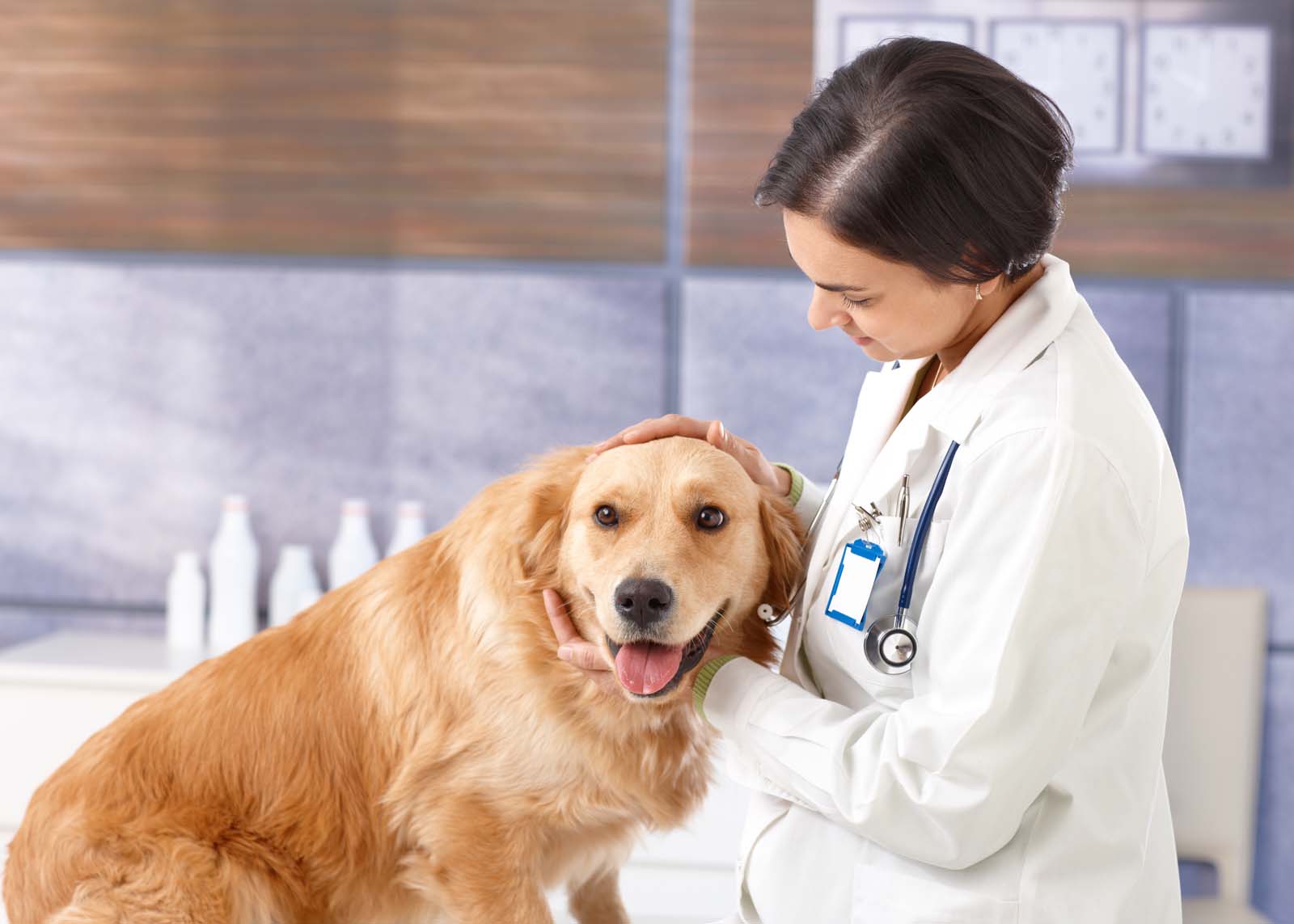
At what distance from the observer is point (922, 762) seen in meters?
1.09

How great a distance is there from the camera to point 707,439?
1.52 m

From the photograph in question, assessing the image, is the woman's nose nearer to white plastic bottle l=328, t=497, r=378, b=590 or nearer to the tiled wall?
the tiled wall

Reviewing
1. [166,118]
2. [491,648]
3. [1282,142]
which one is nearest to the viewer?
[491,648]

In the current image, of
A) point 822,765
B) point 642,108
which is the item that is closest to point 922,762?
point 822,765

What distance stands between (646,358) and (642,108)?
60cm

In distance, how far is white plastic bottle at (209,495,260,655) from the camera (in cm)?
281

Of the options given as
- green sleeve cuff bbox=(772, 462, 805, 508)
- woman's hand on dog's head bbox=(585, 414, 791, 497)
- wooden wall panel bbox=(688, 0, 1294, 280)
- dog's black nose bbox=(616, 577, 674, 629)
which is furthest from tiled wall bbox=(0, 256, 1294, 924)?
dog's black nose bbox=(616, 577, 674, 629)

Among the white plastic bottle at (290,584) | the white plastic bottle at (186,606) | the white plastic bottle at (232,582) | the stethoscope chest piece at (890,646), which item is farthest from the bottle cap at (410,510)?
the stethoscope chest piece at (890,646)

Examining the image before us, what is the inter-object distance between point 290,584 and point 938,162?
2.15 metres

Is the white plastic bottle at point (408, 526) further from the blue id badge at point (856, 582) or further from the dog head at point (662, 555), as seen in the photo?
the blue id badge at point (856, 582)

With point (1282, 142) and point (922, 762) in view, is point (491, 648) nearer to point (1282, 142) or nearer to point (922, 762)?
point (922, 762)

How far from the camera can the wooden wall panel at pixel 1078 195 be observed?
2.75 m

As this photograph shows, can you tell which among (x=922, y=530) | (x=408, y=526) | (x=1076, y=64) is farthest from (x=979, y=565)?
(x=1076, y=64)

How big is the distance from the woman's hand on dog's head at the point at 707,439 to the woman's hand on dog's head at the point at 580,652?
8.6 inches
